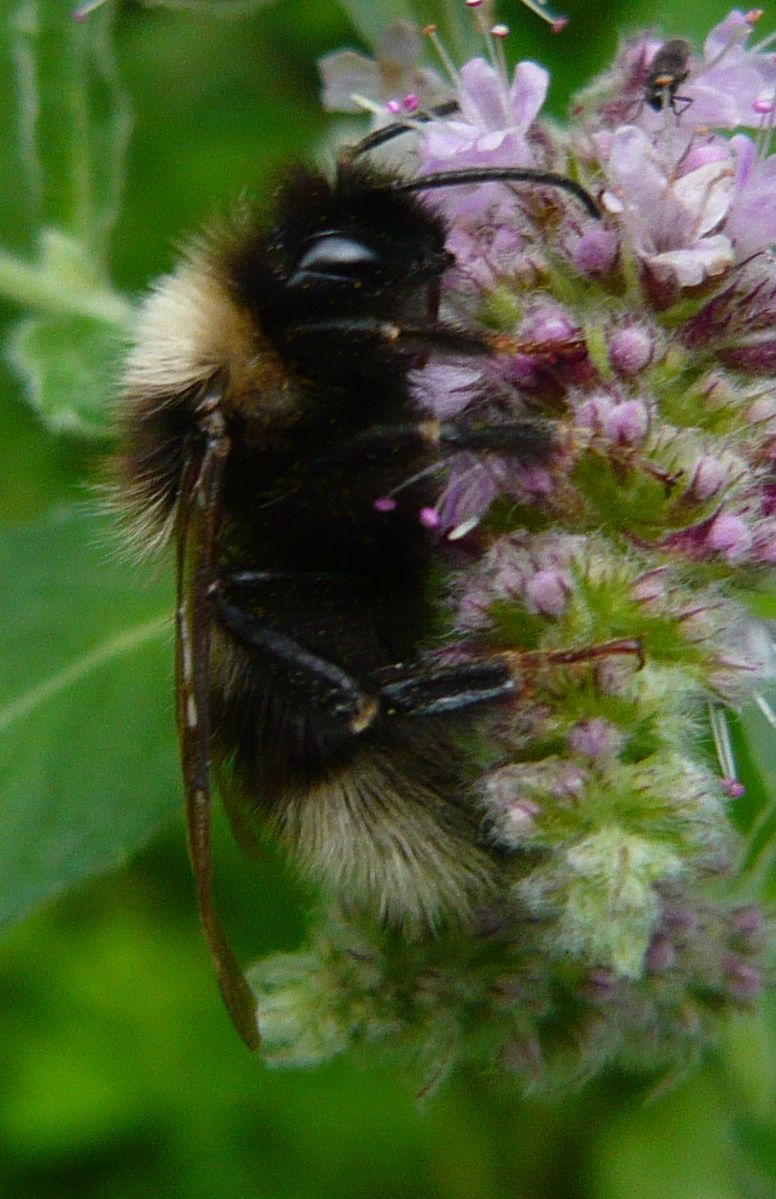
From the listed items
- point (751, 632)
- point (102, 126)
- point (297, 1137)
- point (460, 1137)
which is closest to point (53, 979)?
point (297, 1137)

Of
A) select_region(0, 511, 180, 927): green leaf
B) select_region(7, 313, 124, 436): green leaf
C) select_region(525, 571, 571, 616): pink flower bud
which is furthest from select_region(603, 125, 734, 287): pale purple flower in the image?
select_region(7, 313, 124, 436): green leaf

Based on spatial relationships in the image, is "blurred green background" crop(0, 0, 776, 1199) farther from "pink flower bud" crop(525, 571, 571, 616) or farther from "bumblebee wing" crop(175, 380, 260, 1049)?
"pink flower bud" crop(525, 571, 571, 616)

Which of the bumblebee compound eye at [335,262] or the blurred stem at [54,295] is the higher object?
the bumblebee compound eye at [335,262]

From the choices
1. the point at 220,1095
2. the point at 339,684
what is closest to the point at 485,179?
the point at 339,684

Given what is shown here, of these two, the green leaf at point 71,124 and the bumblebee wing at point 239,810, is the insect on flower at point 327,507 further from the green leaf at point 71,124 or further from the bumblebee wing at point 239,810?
the green leaf at point 71,124

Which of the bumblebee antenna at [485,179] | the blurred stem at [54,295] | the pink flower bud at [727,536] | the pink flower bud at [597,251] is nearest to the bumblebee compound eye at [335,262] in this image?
the bumblebee antenna at [485,179]

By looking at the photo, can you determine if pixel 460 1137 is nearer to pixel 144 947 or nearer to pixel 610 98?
pixel 144 947

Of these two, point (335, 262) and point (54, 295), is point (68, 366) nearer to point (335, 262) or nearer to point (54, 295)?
point (54, 295)

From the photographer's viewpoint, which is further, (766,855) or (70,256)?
(70,256)
